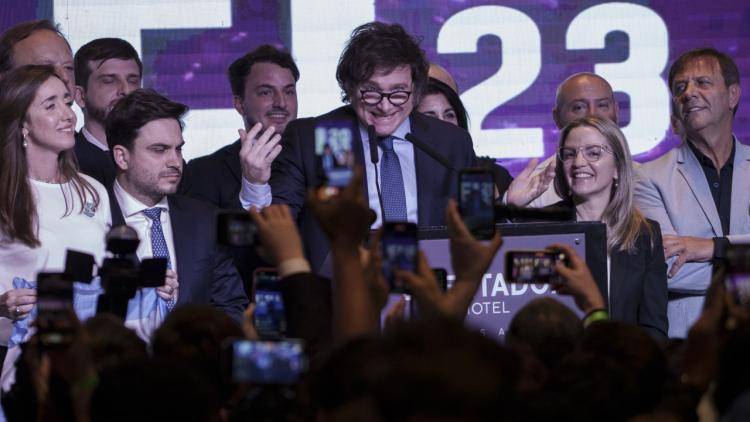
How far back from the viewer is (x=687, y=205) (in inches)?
215

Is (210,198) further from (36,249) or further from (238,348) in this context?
(238,348)

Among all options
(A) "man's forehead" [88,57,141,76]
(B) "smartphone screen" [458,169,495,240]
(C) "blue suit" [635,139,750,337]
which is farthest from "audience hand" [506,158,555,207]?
(A) "man's forehead" [88,57,141,76]

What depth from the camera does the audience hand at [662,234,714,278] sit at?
16.8ft

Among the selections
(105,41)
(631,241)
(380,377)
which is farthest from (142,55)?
(380,377)

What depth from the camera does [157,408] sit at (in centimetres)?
231

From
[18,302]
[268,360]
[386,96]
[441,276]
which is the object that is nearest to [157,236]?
[18,302]

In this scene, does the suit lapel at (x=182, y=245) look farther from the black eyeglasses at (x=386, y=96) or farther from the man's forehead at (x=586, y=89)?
the man's forehead at (x=586, y=89)

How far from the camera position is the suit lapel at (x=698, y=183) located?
5.44 meters

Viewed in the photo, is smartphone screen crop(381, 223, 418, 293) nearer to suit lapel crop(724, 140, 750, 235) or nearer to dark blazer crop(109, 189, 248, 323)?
dark blazer crop(109, 189, 248, 323)

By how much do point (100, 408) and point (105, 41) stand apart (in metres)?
3.95

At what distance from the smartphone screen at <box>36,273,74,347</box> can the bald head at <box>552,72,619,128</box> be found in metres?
3.43

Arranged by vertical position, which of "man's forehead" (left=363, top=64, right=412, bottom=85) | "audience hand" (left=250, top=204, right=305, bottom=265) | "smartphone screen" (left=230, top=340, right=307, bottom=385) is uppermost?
"man's forehead" (left=363, top=64, right=412, bottom=85)

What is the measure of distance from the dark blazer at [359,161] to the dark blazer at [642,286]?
674 mm

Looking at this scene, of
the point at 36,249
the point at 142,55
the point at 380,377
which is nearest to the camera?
the point at 380,377
